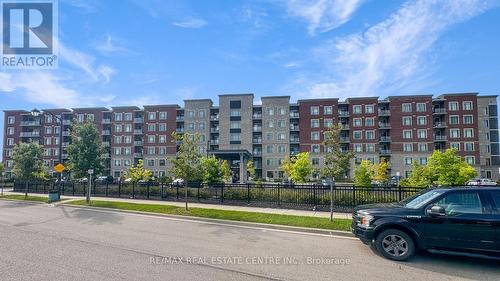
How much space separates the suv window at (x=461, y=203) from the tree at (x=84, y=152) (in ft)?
73.5

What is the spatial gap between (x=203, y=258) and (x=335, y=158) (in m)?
7.59

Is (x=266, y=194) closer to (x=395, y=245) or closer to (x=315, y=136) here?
(x=395, y=245)

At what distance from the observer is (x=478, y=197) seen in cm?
631

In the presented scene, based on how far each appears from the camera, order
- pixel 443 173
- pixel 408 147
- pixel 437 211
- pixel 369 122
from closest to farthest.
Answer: pixel 437 211 → pixel 443 173 → pixel 408 147 → pixel 369 122

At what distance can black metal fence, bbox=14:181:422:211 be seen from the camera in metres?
13.7

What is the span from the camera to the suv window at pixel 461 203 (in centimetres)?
623

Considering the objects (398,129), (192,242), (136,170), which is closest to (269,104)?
(398,129)

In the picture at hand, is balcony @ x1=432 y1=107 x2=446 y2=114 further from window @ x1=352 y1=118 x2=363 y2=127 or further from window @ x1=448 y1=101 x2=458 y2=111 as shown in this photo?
window @ x1=352 y1=118 x2=363 y2=127

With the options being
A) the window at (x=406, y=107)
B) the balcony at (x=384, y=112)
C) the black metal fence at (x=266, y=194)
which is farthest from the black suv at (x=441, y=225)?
the window at (x=406, y=107)

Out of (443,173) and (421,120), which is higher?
(421,120)

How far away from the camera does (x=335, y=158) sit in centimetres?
1178

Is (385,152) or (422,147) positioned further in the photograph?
(385,152)

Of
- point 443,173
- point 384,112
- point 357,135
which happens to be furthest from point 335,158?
point 384,112

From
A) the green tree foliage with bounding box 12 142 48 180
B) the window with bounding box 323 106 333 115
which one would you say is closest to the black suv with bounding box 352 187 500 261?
the green tree foliage with bounding box 12 142 48 180
